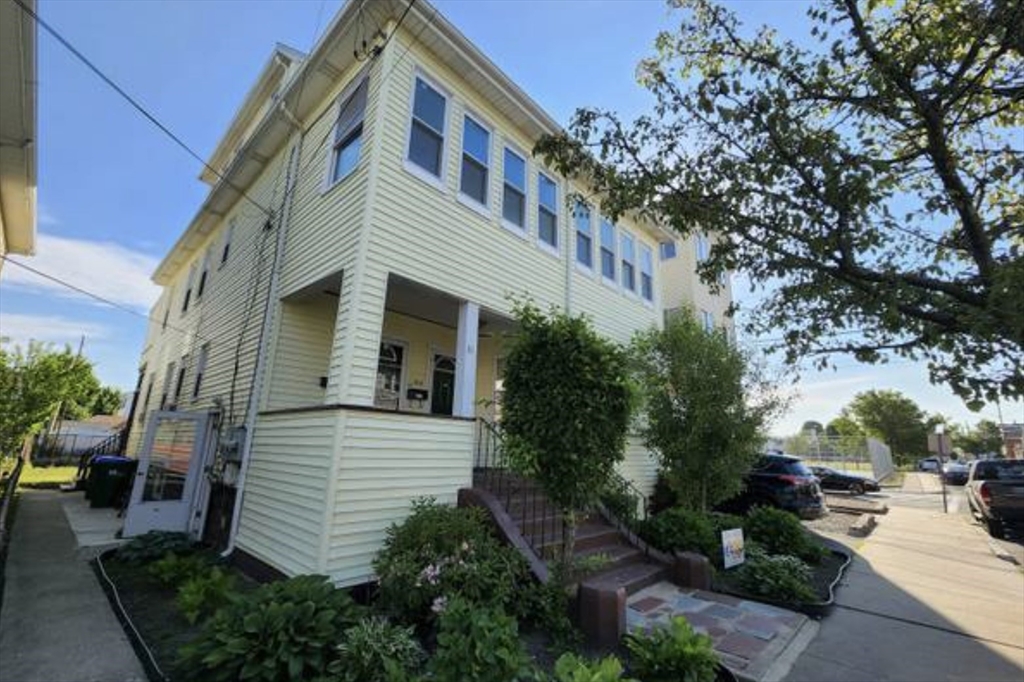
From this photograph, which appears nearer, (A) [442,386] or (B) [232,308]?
(B) [232,308]

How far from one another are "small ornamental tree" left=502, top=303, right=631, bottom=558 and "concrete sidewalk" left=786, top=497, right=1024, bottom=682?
2502 millimetres

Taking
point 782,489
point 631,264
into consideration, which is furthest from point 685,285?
point 782,489

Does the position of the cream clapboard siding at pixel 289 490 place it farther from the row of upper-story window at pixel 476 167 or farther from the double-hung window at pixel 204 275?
the double-hung window at pixel 204 275

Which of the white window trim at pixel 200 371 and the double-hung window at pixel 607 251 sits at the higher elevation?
the double-hung window at pixel 607 251

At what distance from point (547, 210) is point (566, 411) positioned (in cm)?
595

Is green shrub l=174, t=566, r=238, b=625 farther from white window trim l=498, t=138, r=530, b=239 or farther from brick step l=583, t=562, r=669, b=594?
white window trim l=498, t=138, r=530, b=239

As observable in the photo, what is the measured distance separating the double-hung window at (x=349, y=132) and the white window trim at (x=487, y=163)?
52.9 inches

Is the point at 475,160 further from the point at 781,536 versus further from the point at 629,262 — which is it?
the point at 781,536

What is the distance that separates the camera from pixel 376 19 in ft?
23.1

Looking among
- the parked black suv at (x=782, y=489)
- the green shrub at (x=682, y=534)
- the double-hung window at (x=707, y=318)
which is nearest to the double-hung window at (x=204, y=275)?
the green shrub at (x=682, y=534)

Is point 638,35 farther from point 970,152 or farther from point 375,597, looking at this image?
point 375,597

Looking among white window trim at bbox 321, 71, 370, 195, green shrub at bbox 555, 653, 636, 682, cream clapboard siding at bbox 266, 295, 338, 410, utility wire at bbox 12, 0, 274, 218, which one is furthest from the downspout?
green shrub at bbox 555, 653, 636, 682

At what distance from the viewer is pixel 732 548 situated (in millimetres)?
7191

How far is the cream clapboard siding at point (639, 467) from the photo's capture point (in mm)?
10852
